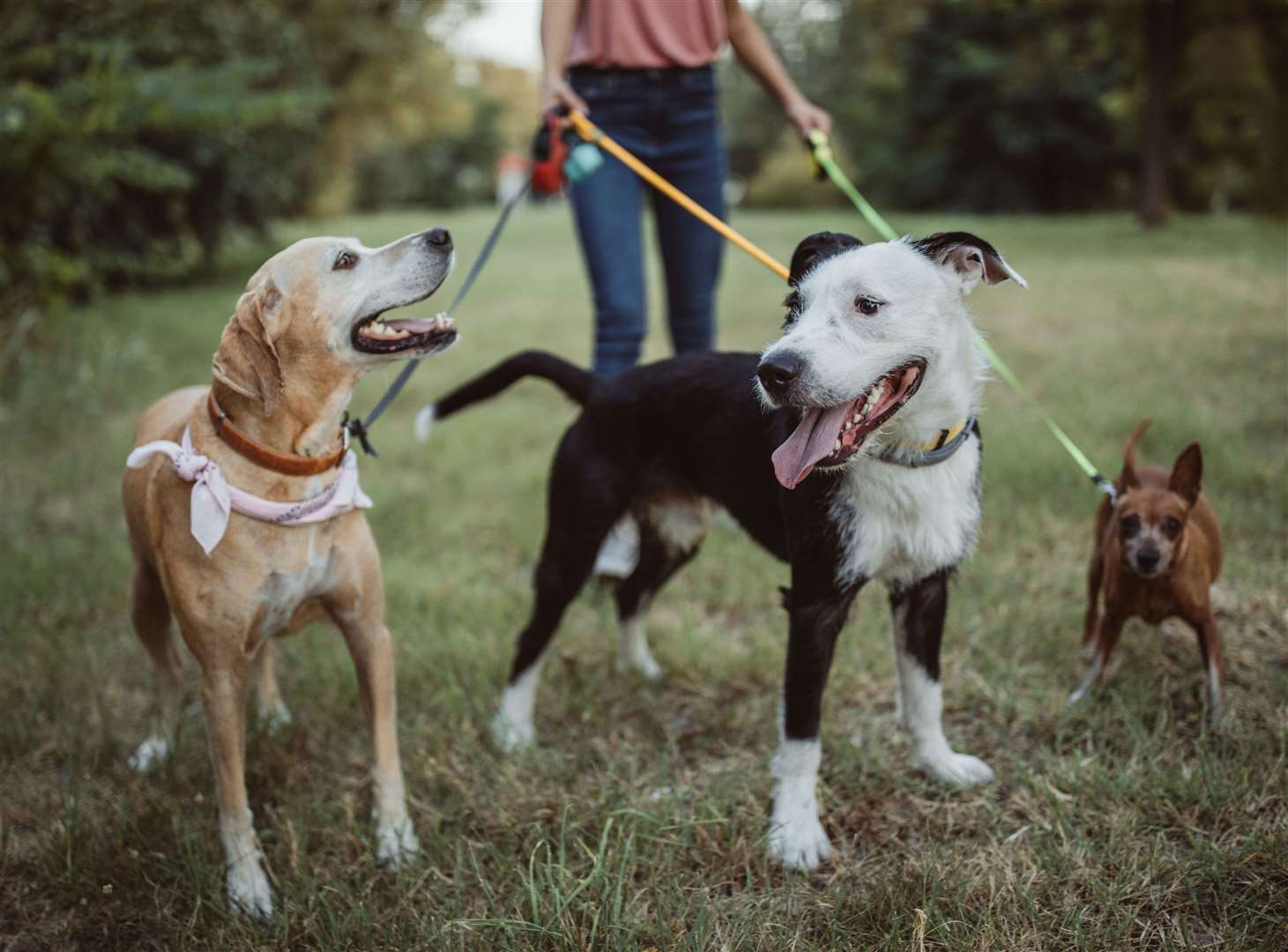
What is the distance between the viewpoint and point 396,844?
2662 mm

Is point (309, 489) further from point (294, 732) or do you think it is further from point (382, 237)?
point (382, 237)

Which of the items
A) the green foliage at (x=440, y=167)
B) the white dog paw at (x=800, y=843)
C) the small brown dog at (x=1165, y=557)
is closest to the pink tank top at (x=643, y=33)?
the small brown dog at (x=1165, y=557)

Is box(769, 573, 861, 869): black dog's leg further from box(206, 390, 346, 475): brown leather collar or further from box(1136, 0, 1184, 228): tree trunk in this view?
box(1136, 0, 1184, 228): tree trunk

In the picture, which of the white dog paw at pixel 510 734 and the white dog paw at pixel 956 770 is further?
the white dog paw at pixel 510 734

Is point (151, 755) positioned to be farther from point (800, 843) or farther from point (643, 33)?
point (643, 33)

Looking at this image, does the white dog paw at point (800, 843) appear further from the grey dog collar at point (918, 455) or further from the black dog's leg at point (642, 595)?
the black dog's leg at point (642, 595)

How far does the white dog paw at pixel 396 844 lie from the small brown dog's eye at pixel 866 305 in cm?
177

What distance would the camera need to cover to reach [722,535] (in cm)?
469

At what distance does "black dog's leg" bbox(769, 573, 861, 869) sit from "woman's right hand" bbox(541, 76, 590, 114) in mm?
1943

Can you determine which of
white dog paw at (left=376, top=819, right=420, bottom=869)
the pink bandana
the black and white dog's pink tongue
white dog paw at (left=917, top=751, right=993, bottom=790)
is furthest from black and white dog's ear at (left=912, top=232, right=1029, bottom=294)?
white dog paw at (left=376, top=819, right=420, bottom=869)

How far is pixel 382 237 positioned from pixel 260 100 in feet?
39.5

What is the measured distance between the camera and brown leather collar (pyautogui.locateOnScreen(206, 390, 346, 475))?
2473 millimetres

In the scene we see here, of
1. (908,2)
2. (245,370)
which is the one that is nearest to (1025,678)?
(245,370)

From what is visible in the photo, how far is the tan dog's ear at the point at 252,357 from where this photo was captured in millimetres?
2439
